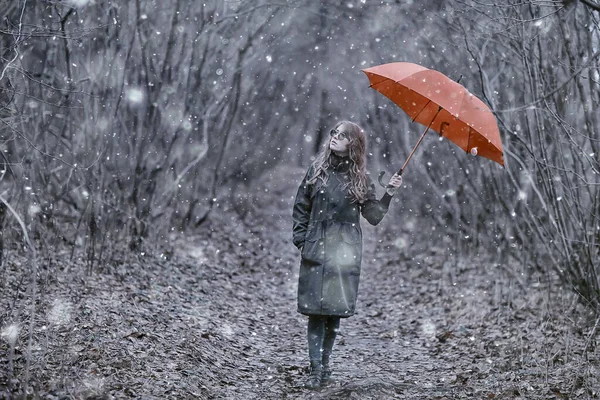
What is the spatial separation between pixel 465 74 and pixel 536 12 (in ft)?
10.1

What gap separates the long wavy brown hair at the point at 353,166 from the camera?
526 cm

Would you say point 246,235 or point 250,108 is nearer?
point 246,235

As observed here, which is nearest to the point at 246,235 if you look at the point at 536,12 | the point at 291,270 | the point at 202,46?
the point at 291,270

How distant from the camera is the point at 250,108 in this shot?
15672 millimetres

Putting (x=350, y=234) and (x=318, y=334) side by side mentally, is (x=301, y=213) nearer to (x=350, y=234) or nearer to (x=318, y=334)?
(x=350, y=234)

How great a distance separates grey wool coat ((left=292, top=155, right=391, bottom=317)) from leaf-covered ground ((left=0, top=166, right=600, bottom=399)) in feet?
2.49

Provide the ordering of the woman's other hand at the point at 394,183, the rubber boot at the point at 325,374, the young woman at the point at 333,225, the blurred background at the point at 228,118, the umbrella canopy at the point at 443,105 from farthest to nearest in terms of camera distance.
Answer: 1. the blurred background at the point at 228,118
2. the rubber boot at the point at 325,374
3. the young woman at the point at 333,225
4. the woman's other hand at the point at 394,183
5. the umbrella canopy at the point at 443,105

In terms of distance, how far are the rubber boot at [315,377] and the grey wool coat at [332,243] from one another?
49 centimetres

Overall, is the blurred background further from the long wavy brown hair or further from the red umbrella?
the long wavy brown hair

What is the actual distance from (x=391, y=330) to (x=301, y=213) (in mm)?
3195

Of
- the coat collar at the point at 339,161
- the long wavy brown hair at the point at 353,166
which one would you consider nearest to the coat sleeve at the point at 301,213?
the long wavy brown hair at the point at 353,166

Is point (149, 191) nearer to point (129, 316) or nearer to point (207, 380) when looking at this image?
point (129, 316)

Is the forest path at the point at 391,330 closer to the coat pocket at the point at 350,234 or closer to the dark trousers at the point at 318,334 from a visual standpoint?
the dark trousers at the point at 318,334

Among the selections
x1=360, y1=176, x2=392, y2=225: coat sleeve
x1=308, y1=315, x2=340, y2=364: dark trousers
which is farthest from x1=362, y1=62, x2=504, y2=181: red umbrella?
x1=308, y1=315, x2=340, y2=364: dark trousers
